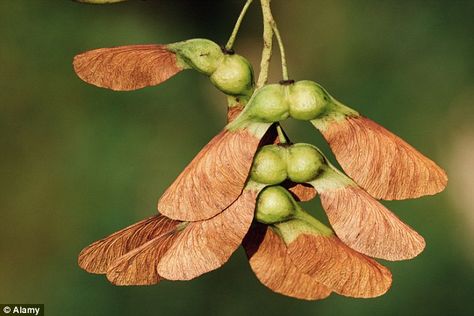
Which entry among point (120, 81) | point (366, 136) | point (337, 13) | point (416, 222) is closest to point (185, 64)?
point (120, 81)

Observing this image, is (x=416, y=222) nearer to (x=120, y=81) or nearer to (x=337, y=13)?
(x=337, y=13)

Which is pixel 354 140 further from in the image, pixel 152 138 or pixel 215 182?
pixel 152 138

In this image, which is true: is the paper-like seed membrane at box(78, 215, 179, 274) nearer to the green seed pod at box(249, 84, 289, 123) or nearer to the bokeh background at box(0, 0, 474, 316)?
the green seed pod at box(249, 84, 289, 123)

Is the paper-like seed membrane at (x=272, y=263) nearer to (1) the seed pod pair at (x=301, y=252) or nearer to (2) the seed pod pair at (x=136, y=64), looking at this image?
(1) the seed pod pair at (x=301, y=252)

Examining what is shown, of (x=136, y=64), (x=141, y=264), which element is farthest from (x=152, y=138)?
(x=141, y=264)

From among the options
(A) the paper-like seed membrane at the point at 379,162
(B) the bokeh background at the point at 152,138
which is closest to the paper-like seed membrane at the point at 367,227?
(A) the paper-like seed membrane at the point at 379,162

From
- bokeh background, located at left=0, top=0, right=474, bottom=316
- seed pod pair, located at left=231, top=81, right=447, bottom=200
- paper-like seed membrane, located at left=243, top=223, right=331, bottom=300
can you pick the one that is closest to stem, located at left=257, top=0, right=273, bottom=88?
seed pod pair, located at left=231, top=81, right=447, bottom=200
